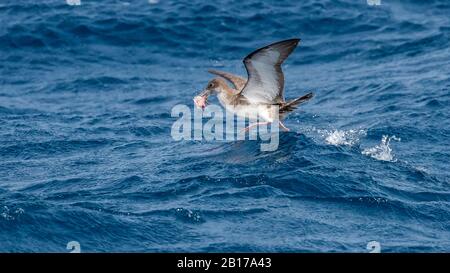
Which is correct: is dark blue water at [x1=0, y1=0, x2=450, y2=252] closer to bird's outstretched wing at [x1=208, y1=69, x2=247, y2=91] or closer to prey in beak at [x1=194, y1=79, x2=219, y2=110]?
prey in beak at [x1=194, y1=79, x2=219, y2=110]

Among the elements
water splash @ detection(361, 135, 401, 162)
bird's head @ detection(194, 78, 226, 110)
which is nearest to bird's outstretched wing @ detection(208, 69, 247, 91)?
bird's head @ detection(194, 78, 226, 110)

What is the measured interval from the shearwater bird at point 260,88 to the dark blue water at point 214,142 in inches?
24.1

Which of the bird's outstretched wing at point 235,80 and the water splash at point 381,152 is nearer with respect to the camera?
the water splash at point 381,152

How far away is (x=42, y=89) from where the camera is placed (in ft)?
71.2

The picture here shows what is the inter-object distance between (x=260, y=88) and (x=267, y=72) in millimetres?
734

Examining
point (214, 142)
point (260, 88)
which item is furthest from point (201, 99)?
point (260, 88)

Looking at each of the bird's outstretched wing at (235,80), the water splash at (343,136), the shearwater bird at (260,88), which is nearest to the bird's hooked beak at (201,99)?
the shearwater bird at (260,88)

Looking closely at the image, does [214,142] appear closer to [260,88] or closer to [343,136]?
[260,88]

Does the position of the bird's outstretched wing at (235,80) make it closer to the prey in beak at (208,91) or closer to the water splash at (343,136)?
the prey in beak at (208,91)

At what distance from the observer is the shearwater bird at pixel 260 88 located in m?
13.4

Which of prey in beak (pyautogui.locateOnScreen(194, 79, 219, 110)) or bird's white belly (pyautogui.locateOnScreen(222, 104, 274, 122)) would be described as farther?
prey in beak (pyautogui.locateOnScreen(194, 79, 219, 110))

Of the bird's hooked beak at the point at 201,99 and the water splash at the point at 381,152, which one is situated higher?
the bird's hooked beak at the point at 201,99

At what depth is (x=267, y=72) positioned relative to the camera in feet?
46.7

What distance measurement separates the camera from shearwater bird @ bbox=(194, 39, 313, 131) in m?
13.4
